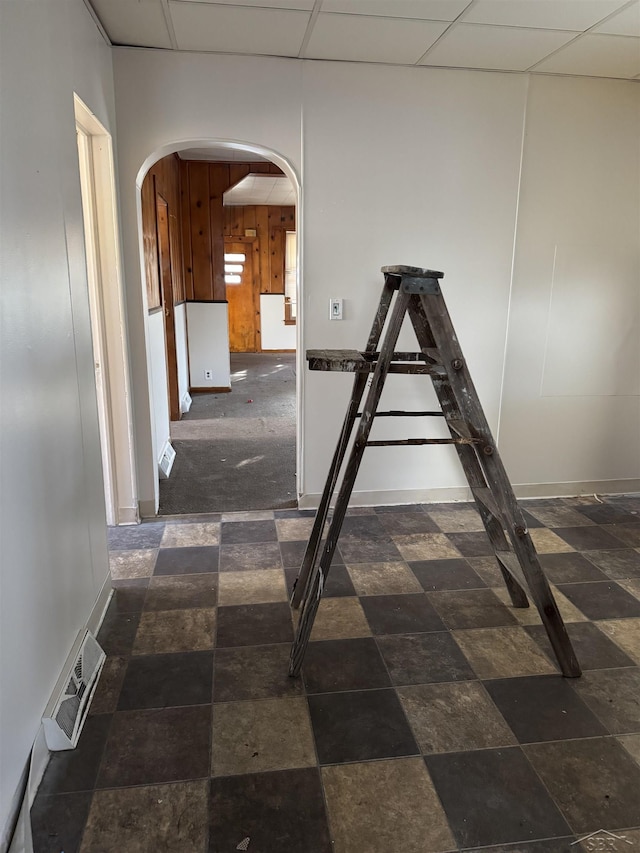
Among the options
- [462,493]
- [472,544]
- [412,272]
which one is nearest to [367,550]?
[472,544]

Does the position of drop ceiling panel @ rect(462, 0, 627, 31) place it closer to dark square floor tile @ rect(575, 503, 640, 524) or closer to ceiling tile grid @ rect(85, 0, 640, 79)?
ceiling tile grid @ rect(85, 0, 640, 79)

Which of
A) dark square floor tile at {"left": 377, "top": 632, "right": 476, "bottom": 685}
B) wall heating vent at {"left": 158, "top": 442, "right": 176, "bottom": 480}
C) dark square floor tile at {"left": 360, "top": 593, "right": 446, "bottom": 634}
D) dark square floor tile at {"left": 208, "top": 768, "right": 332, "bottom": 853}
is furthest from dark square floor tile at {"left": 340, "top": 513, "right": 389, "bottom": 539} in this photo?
dark square floor tile at {"left": 208, "top": 768, "right": 332, "bottom": 853}

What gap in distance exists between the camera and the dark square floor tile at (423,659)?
1960 mm

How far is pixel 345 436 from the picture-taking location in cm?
209

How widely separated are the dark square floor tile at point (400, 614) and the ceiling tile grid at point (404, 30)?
2.42 m

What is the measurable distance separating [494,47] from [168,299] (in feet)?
11.1

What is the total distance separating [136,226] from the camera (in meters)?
2.92

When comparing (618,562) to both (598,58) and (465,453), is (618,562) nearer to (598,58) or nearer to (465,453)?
(465,453)

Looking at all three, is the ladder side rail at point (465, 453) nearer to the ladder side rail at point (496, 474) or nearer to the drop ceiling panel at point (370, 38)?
the ladder side rail at point (496, 474)

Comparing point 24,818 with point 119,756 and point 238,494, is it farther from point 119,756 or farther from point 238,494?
point 238,494

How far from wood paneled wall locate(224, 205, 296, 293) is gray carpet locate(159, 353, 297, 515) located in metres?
3.92

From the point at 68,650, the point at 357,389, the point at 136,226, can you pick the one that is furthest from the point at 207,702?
the point at 136,226

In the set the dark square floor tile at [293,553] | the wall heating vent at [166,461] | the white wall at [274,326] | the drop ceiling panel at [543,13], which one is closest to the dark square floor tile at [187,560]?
the dark square floor tile at [293,553]

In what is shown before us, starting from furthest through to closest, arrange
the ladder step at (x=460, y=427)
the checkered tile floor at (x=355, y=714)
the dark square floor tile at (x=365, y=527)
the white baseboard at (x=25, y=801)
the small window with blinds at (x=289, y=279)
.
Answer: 1. the small window with blinds at (x=289, y=279)
2. the dark square floor tile at (x=365, y=527)
3. the ladder step at (x=460, y=427)
4. the checkered tile floor at (x=355, y=714)
5. the white baseboard at (x=25, y=801)
